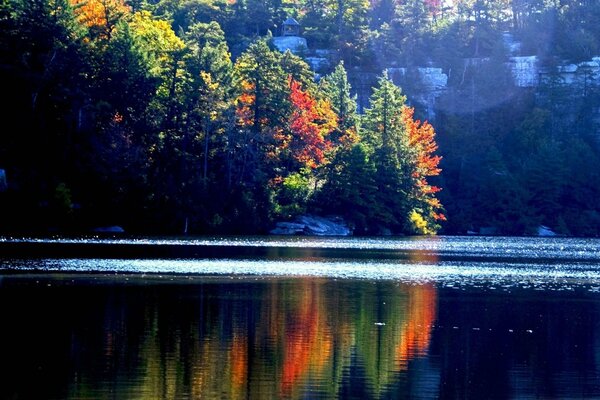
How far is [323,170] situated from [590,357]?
65450mm

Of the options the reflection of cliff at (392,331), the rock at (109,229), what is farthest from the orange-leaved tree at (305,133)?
the reflection of cliff at (392,331)

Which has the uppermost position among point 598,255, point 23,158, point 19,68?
point 19,68

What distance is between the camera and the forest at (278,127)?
261ft

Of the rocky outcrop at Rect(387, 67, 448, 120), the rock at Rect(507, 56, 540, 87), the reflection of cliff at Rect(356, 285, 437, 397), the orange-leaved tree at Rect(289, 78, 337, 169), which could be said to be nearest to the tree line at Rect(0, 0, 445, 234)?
the orange-leaved tree at Rect(289, 78, 337, 169)

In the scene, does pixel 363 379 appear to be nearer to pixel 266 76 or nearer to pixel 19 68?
pixel 19 68

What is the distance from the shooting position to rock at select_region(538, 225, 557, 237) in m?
101

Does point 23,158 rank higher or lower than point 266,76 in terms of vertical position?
lower

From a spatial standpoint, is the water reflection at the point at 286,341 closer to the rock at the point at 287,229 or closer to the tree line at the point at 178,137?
the tree line at the point at 178,137

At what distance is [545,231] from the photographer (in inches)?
4008

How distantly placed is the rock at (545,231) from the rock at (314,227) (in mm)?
20486

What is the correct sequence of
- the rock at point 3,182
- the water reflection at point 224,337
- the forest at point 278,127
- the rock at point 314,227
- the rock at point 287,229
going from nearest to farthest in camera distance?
the water reflection at point 224,337, the rock at point 3,182, the forest at point 278,127, the rock at point 287,229, the rock at point 314,227

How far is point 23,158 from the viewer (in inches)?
3086

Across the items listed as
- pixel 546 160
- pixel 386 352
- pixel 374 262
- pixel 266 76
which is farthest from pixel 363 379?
pixel 546 160

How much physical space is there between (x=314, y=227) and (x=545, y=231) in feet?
82.4
